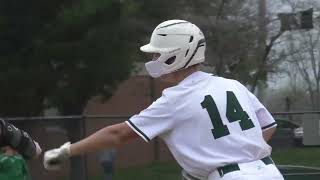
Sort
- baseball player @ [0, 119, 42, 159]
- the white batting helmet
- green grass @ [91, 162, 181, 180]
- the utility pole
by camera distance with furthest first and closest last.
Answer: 1. the utility pole
2. green grass @ [91, 162, 181, 180]
3. baseball player @ [0, 119, 42, 159]
4. the white batting helmet

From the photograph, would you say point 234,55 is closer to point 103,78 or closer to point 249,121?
point 103,78

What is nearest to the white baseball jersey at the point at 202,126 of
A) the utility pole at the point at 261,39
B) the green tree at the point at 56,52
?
the green tree at the point at 56,52

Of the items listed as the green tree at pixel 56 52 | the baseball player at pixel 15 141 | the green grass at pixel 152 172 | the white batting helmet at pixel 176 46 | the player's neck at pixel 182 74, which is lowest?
the green grass at pixel 152 172

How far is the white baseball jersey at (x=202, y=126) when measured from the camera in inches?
157

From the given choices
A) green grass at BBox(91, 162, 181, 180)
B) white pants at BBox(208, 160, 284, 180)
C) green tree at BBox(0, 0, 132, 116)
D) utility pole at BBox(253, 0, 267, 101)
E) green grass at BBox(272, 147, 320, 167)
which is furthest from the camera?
utility pole at BBox(253, 0, 267, 101)

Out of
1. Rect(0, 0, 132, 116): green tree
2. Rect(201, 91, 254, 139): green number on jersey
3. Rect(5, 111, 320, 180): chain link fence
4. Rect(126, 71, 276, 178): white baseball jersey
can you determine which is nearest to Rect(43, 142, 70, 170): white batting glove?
Rect(126, 71, 276, 178): white baseball jersey

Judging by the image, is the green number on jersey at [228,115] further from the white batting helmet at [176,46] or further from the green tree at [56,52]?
the green tree at [56,52]

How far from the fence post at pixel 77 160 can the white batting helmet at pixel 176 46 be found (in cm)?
808

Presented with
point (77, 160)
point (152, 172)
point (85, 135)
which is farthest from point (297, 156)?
point (77, 160)

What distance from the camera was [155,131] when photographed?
4039mm

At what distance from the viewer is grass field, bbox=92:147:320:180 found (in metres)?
12.4

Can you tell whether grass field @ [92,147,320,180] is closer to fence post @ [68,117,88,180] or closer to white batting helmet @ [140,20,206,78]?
fence post @ [68,117,88,180]

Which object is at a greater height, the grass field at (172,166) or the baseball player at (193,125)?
the baseball player at (193,125)

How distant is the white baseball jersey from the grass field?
8243mm
